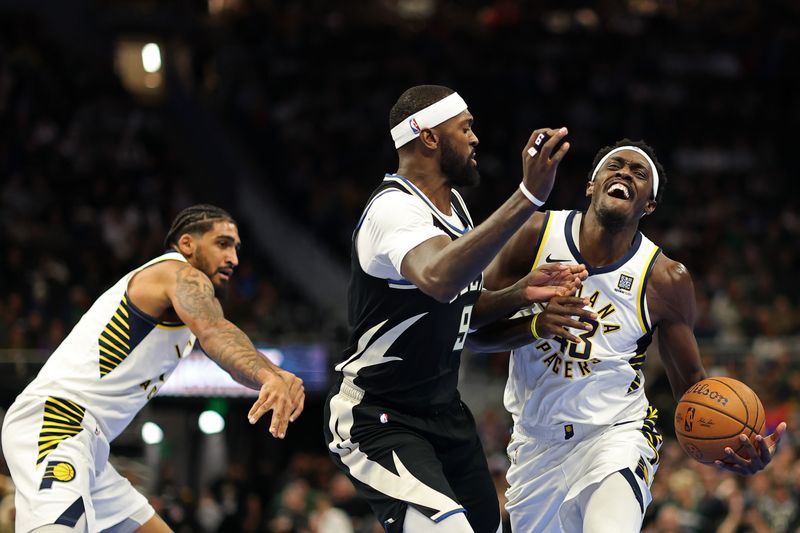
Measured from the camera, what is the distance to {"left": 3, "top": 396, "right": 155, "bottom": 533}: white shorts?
6043 mm

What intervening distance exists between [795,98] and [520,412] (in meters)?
19.6

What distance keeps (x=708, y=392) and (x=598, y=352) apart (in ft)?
2.28

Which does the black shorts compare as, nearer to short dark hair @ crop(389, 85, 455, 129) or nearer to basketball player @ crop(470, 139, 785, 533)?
basketball player @ crop(470, 139, 785, 533)

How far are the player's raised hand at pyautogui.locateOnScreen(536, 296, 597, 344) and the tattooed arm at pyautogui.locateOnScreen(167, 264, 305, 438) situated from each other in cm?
162

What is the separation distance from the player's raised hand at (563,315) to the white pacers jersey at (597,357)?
1.25 ft

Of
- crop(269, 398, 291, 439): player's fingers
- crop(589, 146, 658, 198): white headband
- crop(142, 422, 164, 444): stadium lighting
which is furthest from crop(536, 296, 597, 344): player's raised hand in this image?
crop(142, 422, 164, 444): stadium lighting

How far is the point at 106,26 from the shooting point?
78.7ft

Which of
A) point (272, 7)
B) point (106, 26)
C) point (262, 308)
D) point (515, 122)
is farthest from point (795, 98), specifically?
point (106, 26)

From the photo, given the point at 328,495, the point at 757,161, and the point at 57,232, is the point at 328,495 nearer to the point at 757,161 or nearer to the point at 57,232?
the point at 57,232

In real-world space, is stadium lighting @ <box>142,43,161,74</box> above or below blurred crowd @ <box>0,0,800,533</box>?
above

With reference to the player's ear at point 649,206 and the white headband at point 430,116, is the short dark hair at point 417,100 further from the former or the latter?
the player's ear at point 649,206

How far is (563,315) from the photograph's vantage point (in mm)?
6328

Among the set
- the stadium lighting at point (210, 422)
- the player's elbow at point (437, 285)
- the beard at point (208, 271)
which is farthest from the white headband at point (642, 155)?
the stadium lighting at point (210, 422)

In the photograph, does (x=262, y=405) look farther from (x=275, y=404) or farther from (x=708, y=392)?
(x=708, y=392)
